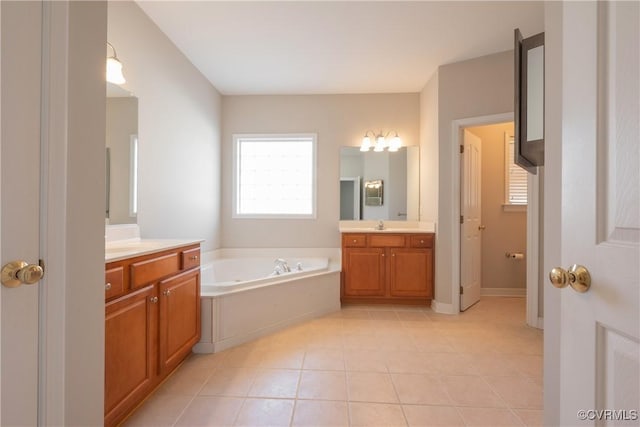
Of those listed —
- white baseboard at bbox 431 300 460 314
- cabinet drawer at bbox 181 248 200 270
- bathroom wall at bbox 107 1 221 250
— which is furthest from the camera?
white baseboard at bbox 431 300 460 314

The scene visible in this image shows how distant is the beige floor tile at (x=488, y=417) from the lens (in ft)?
4.82

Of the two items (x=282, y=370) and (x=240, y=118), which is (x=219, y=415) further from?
(x=240, y=118)

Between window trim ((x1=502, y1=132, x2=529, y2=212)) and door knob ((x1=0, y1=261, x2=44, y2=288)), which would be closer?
A: door knob ((x1=0, y1=261, x2=44, y2=288))

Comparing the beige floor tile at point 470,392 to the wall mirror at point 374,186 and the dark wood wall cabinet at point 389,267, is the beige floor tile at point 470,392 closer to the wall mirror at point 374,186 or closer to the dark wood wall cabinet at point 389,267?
the dark wood wall cabinet at point 389,267

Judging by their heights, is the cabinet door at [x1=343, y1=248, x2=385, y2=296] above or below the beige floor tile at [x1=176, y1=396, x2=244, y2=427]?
above

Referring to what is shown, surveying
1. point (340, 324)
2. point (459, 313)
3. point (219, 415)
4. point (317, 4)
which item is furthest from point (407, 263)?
point (317, 4)

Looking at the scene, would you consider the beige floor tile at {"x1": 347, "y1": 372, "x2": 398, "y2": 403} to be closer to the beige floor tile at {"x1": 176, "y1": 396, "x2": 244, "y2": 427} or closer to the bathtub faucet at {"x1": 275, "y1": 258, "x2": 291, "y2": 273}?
the beige floor tile at {"x1": 176, "y1": 396, "x2": 244, "y2": 427}

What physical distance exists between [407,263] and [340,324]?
3.42 ft

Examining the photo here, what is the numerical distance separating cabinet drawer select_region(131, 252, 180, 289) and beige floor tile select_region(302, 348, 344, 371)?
1080 millimetres

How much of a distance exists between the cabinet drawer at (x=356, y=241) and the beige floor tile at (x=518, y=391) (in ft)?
5.58

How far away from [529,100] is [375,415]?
1631mm

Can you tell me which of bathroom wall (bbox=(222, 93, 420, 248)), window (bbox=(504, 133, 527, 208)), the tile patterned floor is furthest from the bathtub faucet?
window (bbox=(504, 133, 527, 208))

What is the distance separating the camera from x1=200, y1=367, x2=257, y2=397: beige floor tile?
5.54 feet

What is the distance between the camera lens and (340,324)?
278 centimetres
